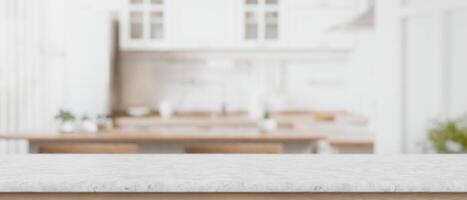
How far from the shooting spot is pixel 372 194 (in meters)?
1.38

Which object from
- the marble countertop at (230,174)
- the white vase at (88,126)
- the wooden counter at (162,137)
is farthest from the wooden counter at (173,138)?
the marble countertop at (230,174)

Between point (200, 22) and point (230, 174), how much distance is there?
458 cm

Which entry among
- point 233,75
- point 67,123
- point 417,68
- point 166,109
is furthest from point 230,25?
point 417,68

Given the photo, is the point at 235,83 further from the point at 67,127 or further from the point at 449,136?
the point at 449,136

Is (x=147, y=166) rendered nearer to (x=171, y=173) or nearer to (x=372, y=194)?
(x=171, y=173)

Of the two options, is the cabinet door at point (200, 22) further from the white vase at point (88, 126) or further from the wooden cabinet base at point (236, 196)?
the wooden cabinet base at point (236, 196)

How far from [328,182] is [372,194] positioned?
0.14m

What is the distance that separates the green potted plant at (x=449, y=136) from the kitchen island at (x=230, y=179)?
1276mm

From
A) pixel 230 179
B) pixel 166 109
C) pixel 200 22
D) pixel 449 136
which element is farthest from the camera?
pixel 166 109

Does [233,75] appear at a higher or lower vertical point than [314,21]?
lower

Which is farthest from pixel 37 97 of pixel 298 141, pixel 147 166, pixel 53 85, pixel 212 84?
pixel 147 166

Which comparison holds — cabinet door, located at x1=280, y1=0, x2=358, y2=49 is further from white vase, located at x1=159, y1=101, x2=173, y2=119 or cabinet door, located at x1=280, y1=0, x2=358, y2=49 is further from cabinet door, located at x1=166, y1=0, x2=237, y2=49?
white vase, located at x1=159, y1=101, x2=173, y2=119

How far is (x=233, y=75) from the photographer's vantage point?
250 inches

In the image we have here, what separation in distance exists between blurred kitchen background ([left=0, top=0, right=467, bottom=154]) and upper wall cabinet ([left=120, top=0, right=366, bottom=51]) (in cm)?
1
